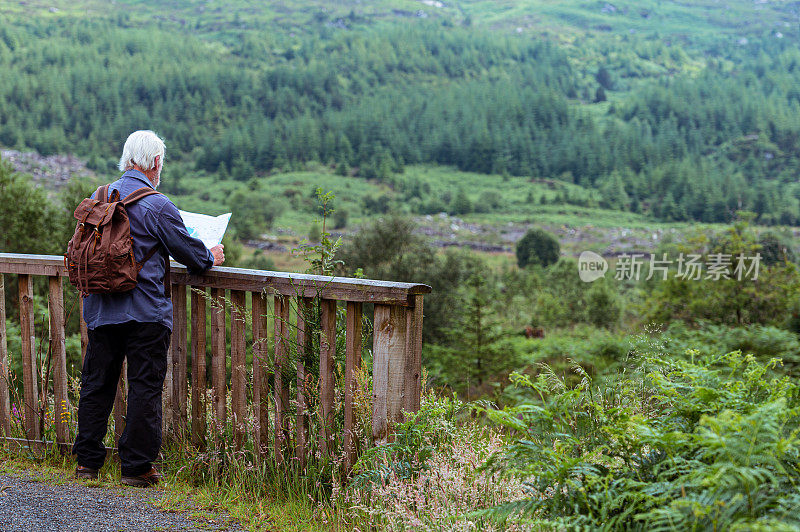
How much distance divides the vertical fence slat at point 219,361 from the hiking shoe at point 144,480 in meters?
0.37

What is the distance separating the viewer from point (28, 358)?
413cm

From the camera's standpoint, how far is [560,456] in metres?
2.29

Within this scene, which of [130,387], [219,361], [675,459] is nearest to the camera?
[675,459]

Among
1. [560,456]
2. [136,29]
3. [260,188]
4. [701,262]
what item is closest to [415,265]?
[701,262]

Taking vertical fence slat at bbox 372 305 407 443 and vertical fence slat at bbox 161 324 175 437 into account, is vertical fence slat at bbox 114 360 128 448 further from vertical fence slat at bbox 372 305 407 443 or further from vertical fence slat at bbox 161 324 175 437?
vertical fence slat at bbox 372 305 407 443

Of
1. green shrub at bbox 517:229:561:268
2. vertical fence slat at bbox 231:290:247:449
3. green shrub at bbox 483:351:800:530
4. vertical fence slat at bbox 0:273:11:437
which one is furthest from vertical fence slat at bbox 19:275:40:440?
green shrub at bbox 517:229:561:268

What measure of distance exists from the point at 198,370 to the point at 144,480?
0.62 metres

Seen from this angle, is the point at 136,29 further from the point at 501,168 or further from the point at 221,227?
the point at 221,227

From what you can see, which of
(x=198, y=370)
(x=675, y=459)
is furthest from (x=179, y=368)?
(x=675, y=459)

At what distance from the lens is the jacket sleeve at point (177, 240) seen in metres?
3.41

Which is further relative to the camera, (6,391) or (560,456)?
(6,391)

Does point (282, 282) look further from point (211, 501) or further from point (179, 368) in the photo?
point (211, 501)

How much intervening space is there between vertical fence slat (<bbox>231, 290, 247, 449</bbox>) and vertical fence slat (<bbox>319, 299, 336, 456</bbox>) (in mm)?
433

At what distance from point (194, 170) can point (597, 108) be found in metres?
79.4
